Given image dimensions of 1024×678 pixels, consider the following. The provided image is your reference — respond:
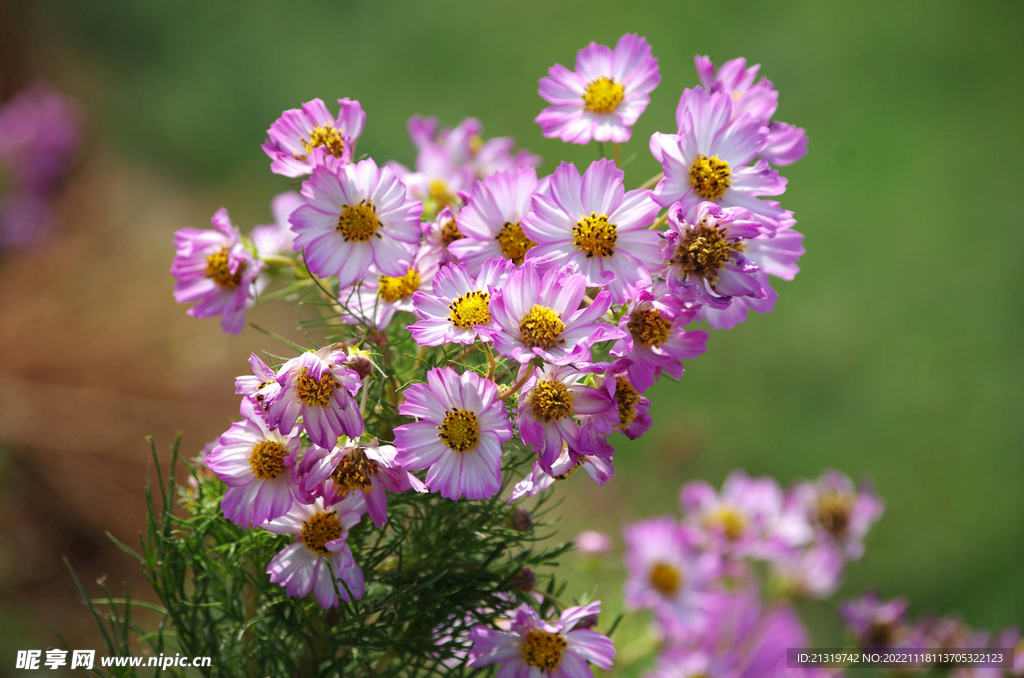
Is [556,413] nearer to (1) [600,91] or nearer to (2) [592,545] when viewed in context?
(1) [600,91]

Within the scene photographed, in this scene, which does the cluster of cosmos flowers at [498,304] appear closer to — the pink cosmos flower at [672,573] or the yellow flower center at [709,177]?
the yellow flower center at [709,177]

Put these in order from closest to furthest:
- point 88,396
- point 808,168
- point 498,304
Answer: point 498,304
point 88,396
point 808,168

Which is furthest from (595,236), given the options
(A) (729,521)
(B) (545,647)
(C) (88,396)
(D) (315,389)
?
(C) (88,396)

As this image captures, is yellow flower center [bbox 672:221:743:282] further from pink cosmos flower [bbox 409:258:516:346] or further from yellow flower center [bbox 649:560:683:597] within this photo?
yellow flower center [bbox 649:560:683:597]

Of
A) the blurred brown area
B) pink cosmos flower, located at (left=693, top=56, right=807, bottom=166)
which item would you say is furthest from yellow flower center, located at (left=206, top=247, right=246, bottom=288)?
the blurred brown area

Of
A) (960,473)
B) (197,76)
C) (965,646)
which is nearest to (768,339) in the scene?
(960,473)

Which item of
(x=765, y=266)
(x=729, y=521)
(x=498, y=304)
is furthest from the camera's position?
(x=729, y=521)

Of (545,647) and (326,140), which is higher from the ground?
(326,140)
